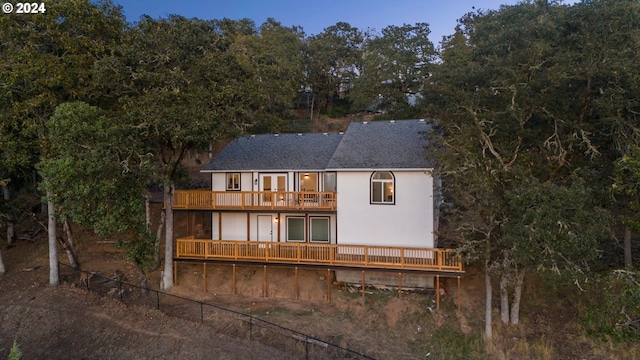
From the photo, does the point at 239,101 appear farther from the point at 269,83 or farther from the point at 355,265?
the point at 355,265

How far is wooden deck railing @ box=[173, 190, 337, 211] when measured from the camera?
18281 millimetres

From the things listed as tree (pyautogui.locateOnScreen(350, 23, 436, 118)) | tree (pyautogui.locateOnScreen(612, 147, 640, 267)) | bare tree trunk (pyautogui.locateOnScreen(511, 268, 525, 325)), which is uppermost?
tree (pyautogui.locateOnScreen(350, 23, 436, 118))

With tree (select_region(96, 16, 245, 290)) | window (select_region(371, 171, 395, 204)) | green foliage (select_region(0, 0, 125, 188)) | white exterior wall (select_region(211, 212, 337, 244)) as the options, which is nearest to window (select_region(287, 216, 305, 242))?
white exterior wall (select_region(211, 212, 337, 244))

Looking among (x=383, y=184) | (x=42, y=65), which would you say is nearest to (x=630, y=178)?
(x=383, y=184)

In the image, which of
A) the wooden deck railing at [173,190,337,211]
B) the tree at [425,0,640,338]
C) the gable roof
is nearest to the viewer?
the tree at [425,0,640,338]

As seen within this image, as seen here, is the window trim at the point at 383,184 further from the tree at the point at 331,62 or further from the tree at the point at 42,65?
the tree at the point at 331,62

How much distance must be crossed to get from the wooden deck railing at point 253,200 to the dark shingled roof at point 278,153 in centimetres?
164

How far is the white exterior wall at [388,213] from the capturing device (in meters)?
17.0

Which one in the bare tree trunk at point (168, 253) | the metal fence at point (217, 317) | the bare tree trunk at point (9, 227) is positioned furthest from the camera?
the bare tree trunk at point (9, 227)

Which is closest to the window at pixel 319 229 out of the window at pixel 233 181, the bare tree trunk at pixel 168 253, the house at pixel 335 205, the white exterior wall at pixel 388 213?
the house at pixel 335 205

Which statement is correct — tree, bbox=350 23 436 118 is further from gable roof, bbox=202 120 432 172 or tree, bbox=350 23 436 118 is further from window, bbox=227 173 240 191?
window, bbox=227 173 240 191

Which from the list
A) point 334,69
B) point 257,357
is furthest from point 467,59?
point 334,69

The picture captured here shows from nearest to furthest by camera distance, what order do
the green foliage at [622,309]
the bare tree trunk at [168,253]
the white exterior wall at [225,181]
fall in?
the green foliage at [622,309] → the bare tree trunk at [168,253] → the white exterior wall at [225,181]

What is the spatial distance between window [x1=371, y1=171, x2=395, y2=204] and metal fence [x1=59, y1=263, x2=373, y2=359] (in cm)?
653
